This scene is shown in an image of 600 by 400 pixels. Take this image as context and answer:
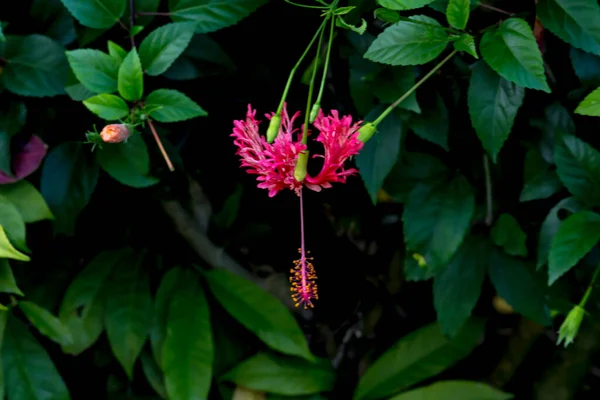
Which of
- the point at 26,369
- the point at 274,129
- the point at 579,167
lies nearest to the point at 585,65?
the point at 579,167

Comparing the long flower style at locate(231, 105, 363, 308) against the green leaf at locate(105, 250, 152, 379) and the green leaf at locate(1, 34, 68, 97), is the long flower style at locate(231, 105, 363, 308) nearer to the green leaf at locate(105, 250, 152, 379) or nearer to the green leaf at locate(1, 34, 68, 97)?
the green leaf at locate(1, 34, 68, 97)

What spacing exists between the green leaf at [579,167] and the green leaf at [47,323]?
76cm

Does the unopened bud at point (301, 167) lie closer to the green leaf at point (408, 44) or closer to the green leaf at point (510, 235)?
the green leaf at point (408, 44)

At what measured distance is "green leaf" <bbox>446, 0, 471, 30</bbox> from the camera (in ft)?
2.40

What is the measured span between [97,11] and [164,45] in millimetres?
99

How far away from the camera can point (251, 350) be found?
1255 mm

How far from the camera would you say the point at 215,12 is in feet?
2.90

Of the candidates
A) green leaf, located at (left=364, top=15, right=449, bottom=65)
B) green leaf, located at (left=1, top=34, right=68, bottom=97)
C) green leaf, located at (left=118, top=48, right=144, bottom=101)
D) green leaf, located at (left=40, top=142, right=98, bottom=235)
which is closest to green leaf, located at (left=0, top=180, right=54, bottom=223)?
green leaf, located at (left=40, top=142, right=98, bottom=235)

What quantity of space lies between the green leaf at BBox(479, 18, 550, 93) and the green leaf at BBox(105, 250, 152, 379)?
2.36ft

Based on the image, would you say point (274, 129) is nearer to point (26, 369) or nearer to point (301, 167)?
point (301, 167)

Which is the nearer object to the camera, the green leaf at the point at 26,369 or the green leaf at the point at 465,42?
the green leaf at the point at 465,42

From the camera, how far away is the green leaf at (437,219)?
97 cm

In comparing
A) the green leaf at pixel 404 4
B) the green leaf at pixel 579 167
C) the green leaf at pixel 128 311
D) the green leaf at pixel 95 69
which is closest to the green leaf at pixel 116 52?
the green leaf at pixel 95 69

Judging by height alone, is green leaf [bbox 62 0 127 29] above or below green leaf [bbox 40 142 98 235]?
above
